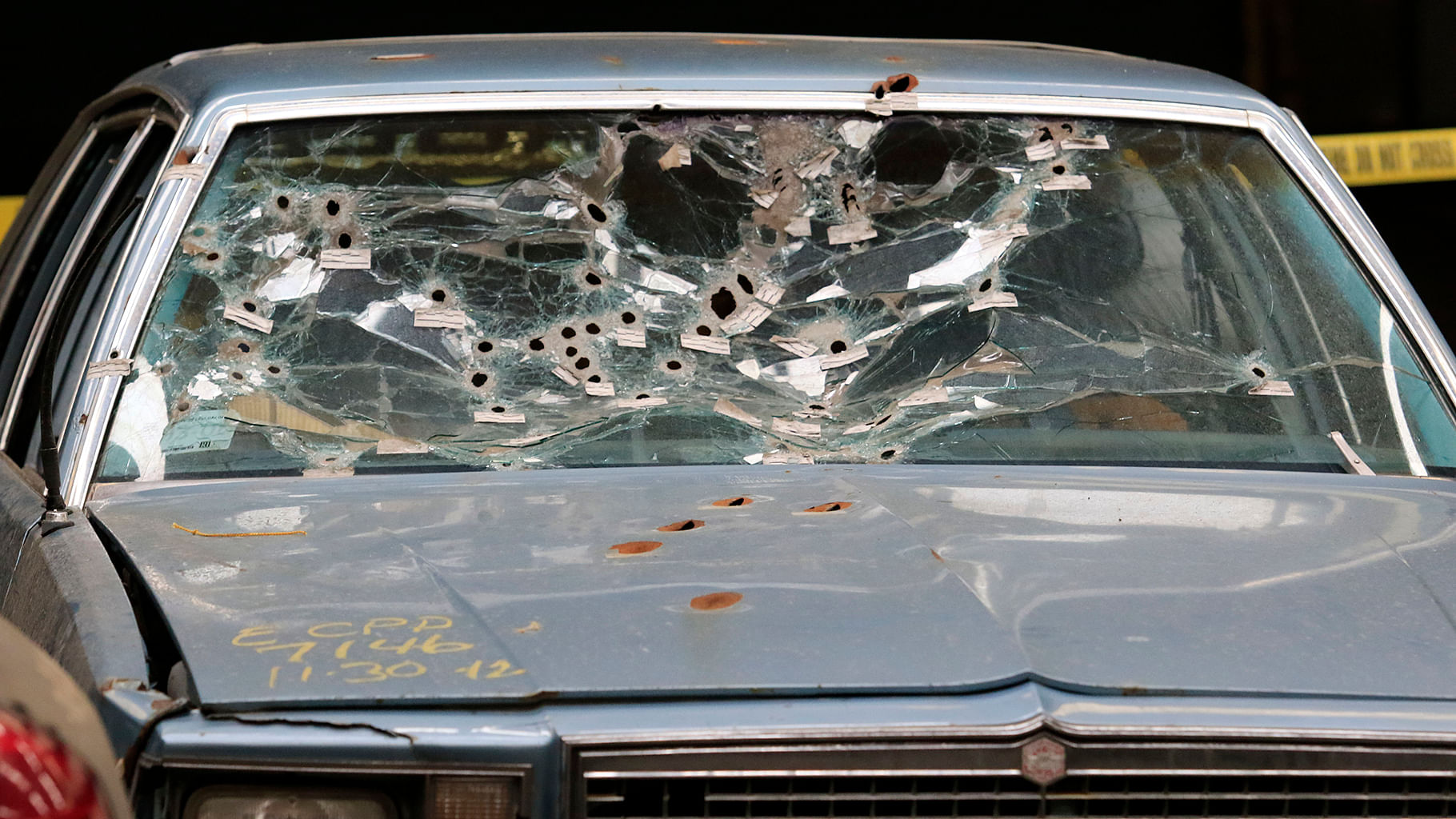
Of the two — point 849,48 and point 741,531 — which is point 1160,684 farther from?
point 849,48

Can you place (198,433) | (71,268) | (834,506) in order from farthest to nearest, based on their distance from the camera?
1. (71,268)
2. (198,433)
3. (834,506)

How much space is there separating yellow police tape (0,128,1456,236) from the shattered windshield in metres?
7.21

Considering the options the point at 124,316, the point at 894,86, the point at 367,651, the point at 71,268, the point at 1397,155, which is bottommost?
the point at 367,651

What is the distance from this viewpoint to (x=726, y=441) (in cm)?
261

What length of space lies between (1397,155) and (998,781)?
9.08 meters

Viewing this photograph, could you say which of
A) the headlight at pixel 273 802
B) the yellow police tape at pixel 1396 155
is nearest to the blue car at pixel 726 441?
the headlight at pixel 273 802

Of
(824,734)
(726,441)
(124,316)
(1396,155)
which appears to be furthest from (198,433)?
(1396,155)

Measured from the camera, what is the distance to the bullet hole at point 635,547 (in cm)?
204

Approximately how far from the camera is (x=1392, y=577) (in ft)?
6.64

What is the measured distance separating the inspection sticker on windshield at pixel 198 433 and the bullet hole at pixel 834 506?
36.6 inches

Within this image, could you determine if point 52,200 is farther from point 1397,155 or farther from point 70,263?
point 1397,155

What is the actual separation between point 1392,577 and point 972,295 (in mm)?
1022

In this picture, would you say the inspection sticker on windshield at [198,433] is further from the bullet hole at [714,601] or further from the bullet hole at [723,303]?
the bullet hole at [714,601]

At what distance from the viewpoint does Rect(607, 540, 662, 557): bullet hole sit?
2037mm
